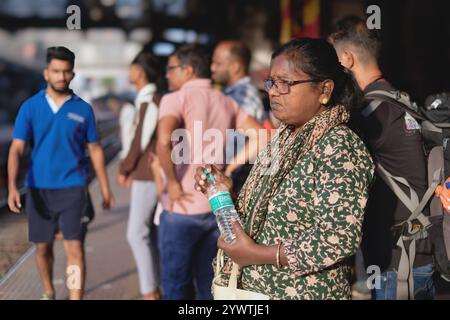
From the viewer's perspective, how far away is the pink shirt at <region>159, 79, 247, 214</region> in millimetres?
4129

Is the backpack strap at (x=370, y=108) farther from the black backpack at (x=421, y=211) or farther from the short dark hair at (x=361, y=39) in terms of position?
the short dark hair at (x=361, y=39)

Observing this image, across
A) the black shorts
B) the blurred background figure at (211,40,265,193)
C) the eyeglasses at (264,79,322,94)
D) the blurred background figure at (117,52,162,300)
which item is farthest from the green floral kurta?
the blurred background figure at (117,52,162,300)

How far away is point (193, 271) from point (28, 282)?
2.04 metres

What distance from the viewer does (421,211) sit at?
9.79ft

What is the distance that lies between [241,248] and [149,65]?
3.43 meters

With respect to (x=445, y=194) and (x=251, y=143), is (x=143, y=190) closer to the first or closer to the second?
(x=251, y=143)

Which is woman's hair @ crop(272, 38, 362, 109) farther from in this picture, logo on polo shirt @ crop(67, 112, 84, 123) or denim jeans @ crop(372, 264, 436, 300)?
logo on polo shirt @ crop(67, 112, 84, 123)

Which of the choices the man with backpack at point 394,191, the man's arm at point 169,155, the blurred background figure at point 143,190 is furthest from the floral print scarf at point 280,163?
the blurred background figure at point 143,190

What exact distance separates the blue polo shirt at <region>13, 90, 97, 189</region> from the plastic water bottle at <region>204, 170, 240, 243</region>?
1.73 metres

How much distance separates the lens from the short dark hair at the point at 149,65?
17.9 feet

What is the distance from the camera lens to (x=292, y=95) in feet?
7.82

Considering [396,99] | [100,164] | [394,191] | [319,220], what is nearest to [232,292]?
[319,220]

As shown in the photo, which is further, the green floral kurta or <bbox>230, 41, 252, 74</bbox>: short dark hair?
<bbox>230, 41, 252, 74</bbox>: short dark hair
